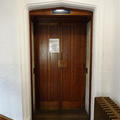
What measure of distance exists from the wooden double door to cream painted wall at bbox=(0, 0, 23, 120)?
0.77 metres

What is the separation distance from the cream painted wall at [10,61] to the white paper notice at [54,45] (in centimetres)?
87

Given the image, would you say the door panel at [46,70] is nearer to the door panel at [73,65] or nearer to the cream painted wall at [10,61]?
the door panel at [73,65]

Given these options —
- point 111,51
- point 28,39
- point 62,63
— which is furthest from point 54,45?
point 111,51

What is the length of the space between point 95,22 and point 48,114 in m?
2.04

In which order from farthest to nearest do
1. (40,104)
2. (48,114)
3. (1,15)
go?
(40,104)
(48,114)
(1,15)

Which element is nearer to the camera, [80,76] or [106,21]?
[106,21]

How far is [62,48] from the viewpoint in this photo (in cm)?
225

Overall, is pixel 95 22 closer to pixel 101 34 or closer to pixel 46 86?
pixel 101 34

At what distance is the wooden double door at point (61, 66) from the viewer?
2232 millimetres

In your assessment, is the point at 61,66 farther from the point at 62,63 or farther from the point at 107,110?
the point at 107,110

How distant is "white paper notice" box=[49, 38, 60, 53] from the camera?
2240 mm

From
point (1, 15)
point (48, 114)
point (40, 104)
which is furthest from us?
point (40, 104)

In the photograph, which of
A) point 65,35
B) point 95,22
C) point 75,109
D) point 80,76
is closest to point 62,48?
point 65,35

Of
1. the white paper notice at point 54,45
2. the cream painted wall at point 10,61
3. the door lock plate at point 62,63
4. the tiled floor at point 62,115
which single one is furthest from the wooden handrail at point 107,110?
the white paper notice at point 54,45
